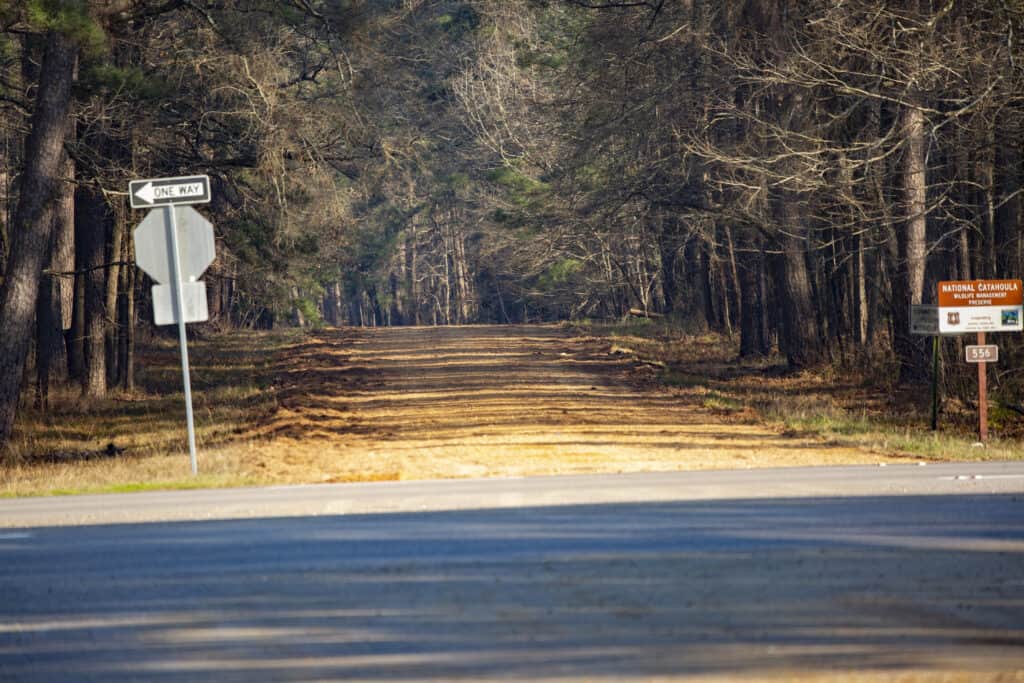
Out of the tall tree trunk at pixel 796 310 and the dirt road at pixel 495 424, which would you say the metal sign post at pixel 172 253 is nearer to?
the dirt road at pixel 495 424

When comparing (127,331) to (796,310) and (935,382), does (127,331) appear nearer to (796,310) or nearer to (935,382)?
(796,310)

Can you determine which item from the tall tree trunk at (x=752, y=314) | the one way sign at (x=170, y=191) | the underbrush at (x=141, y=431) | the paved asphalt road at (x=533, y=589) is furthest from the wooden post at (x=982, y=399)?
the tall tree trunk at (x=752, y=314)

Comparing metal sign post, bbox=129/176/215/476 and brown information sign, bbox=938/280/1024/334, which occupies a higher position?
metal sign post, bbox=129/176/215/476

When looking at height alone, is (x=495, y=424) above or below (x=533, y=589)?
below

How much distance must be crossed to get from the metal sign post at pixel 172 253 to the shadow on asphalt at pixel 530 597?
4.97m

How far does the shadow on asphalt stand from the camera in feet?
20.0

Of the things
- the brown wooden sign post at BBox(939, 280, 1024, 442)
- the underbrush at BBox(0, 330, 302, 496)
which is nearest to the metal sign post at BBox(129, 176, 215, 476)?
the underbrush at BBox(0, 330, 302, 496)

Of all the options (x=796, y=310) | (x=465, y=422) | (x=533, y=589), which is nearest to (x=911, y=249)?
(x=796, y=310)

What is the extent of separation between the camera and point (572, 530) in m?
9.74

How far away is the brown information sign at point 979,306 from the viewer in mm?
16969

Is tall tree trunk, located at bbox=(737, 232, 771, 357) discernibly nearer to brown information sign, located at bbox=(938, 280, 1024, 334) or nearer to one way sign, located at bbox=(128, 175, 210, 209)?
brown information sign, located at bbox=(938, 280, 1024, 334)

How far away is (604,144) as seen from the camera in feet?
93.7

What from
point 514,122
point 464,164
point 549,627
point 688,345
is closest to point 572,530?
point 549,627

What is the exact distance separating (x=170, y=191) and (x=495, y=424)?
835cm
